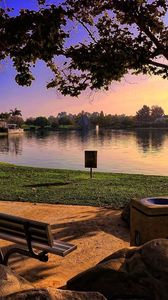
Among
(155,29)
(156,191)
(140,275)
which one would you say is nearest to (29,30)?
(155,29)

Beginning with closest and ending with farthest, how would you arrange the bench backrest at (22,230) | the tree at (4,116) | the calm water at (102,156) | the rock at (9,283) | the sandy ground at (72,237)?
the rock at (9,283) < the bench backrest at (22,230) < the sandy ground at (72,237) < the calm water at (102,156) < the tree at (4,116)

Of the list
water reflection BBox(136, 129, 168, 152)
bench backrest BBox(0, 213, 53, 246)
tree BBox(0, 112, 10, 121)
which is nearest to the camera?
bench backrest BBox(0, 213, 53, 246)

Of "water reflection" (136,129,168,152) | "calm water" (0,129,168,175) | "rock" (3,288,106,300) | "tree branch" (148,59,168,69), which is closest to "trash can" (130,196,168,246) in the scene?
"rock" (3,288,106,300)

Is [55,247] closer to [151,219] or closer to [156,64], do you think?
[151,219]

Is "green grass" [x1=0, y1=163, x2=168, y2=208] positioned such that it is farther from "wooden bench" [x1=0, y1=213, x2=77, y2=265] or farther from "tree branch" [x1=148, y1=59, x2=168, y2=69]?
"wooden bench" [x1=0, y1=213, x2=77, y2=265]

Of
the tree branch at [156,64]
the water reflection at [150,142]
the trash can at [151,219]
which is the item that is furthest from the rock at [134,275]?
the water reflection at [150,142]

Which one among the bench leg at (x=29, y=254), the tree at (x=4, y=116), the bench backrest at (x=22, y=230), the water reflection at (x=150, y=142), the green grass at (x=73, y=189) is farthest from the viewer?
the tree at (x=4, y=116)

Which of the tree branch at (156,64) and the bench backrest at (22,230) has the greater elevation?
the tree branch at (156,64)

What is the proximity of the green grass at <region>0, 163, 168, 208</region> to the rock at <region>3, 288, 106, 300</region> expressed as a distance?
7757 millimetres

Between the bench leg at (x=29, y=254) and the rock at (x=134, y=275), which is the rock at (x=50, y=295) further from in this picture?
the bench leg at (x=29, y=254)

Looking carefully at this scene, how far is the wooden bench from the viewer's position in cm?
569

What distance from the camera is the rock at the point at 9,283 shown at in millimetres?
3889

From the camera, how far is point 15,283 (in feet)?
13.4

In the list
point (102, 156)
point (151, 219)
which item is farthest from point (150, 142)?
point (151, 219)
